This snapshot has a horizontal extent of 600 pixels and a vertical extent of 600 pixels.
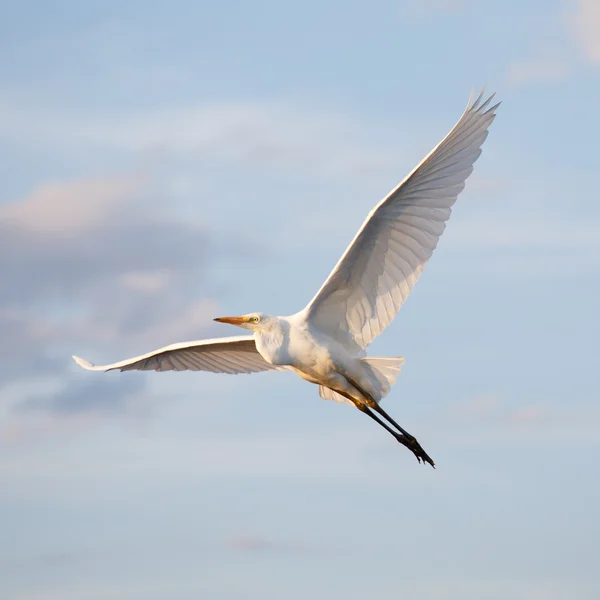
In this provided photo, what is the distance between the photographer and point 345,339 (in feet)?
66.8

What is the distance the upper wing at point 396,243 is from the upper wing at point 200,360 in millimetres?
2445

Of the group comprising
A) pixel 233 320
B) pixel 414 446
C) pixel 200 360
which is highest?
pixel 200 360

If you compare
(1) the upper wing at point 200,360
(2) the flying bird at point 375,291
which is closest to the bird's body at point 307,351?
(2) the flying bird at point 375,291

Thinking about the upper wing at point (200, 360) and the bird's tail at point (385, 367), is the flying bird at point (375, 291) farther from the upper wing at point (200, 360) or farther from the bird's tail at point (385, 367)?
the upper wing at point (200, 360)

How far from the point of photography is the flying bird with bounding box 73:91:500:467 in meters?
19.2

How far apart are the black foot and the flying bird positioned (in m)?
0.02

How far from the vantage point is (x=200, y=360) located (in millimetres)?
23047

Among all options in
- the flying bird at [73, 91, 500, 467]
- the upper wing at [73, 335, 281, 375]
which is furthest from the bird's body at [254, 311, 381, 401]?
the upper wing at [73, 335, 281, 375]

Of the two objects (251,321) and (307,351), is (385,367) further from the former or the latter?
(251,321)

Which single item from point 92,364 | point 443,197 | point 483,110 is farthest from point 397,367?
point 92,364

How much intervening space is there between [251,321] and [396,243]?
8.75 ft

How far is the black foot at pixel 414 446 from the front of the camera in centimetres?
2089

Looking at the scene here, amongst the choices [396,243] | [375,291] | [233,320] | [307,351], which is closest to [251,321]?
[233,320]

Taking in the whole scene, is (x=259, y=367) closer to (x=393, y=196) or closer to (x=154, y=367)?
(x=154, y=367)
